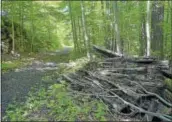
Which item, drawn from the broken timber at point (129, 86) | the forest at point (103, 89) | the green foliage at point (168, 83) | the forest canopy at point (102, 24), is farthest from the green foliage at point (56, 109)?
the forest canopy at point (102, 24)

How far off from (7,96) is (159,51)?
817 cm

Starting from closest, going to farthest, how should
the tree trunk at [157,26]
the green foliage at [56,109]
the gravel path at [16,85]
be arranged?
the green foliage at [56,109] < the gravel path at [16,85] < the tree trunk at [157,26]

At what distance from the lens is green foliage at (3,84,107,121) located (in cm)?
548

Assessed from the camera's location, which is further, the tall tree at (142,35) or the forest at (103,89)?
the tall tree at (142,35)

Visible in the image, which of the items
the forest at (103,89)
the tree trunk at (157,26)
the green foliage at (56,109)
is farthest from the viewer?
the tree trunk at (157,26)

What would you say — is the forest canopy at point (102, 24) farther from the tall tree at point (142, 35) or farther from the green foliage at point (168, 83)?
the green foliage at point (168, 83)

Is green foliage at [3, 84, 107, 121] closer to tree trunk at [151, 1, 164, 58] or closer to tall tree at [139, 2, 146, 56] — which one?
tree trunk at [151, 1, 164, 58]

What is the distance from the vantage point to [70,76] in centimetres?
853

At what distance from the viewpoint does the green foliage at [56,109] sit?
5480 millimetres

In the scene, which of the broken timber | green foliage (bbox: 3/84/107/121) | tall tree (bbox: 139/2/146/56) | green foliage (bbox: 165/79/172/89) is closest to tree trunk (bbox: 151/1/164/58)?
tall tree (bbox: 139/2/146/56)

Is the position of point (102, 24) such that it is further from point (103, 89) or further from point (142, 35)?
point (103, 89)

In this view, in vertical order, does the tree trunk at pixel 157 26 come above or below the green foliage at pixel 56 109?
above

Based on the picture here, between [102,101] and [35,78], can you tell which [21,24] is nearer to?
[35,78]

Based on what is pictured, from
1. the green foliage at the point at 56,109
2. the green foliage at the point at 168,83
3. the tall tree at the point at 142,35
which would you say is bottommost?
the green foliage at the point at 56,109
